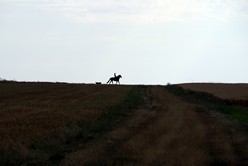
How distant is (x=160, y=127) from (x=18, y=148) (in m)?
9.15

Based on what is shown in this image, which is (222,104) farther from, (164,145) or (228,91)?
(164,145)

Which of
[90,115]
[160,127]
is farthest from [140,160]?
[90,115]

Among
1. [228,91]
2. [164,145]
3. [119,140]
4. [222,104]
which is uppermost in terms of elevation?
[228,91]

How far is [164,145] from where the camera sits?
18703 mm

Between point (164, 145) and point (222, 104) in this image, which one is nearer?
A: point (164, 145)

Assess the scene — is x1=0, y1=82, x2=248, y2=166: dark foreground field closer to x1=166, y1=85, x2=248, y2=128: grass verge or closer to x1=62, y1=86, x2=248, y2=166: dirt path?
x1=62, y1=86, x2=248, y2=166: dirt path

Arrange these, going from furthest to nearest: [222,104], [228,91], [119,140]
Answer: [228,91] < [222,104] < [119,140]

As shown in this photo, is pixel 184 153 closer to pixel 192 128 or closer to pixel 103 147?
pixel 103 147

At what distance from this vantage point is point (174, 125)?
84.7 feet

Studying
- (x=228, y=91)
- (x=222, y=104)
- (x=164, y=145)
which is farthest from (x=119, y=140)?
(x=228, y=91)

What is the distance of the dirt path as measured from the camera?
15672mm

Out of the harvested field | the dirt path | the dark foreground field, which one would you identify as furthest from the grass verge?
the dirt path

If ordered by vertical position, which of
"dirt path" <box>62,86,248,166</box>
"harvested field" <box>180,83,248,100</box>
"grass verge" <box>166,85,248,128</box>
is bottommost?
"dirt path" <box>62,86,248,166</box>

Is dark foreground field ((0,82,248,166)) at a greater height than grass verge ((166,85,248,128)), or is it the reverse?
grass verge ((166,85,248,128))
